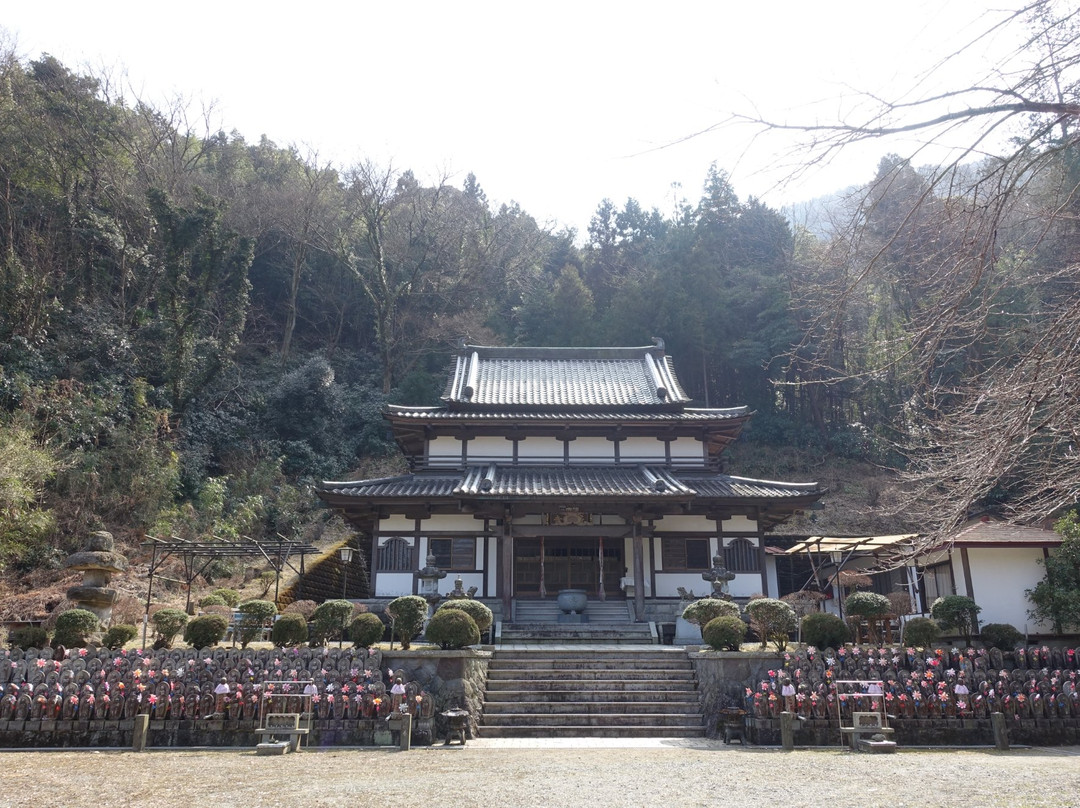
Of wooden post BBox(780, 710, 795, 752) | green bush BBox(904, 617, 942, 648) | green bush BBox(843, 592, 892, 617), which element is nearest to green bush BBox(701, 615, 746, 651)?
wooden post BBox(780, 710, 795, 752)

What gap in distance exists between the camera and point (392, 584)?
67.3 ft

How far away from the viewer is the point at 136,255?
2994cm

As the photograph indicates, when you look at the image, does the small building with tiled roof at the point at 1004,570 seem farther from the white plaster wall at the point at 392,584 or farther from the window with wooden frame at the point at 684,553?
the white plaster wall at the point at 392,584

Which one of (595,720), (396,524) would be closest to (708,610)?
(595,720)

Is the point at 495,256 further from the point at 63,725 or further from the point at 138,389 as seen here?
the point at 63,725

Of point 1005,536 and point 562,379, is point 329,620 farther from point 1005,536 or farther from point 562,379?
point 1005,536

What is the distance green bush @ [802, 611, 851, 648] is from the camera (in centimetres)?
1362

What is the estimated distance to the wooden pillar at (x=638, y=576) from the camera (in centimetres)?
1864

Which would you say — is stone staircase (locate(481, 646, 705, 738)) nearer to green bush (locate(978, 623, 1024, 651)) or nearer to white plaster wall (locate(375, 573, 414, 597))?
green bush (locate(978, 623, 1024, 651))

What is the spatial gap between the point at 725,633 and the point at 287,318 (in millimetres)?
33241

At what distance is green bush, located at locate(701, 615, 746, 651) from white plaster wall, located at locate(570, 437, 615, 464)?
9.93 m

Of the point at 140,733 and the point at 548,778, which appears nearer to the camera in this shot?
the point at 548,778

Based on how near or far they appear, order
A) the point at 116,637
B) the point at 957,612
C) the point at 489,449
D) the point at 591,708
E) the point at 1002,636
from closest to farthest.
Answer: the point at 591,708, the point at 116,637, the point at 1002,636, the point at 957,612, the point at 489,449

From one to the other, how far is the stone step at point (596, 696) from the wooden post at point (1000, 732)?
14.9 ft
